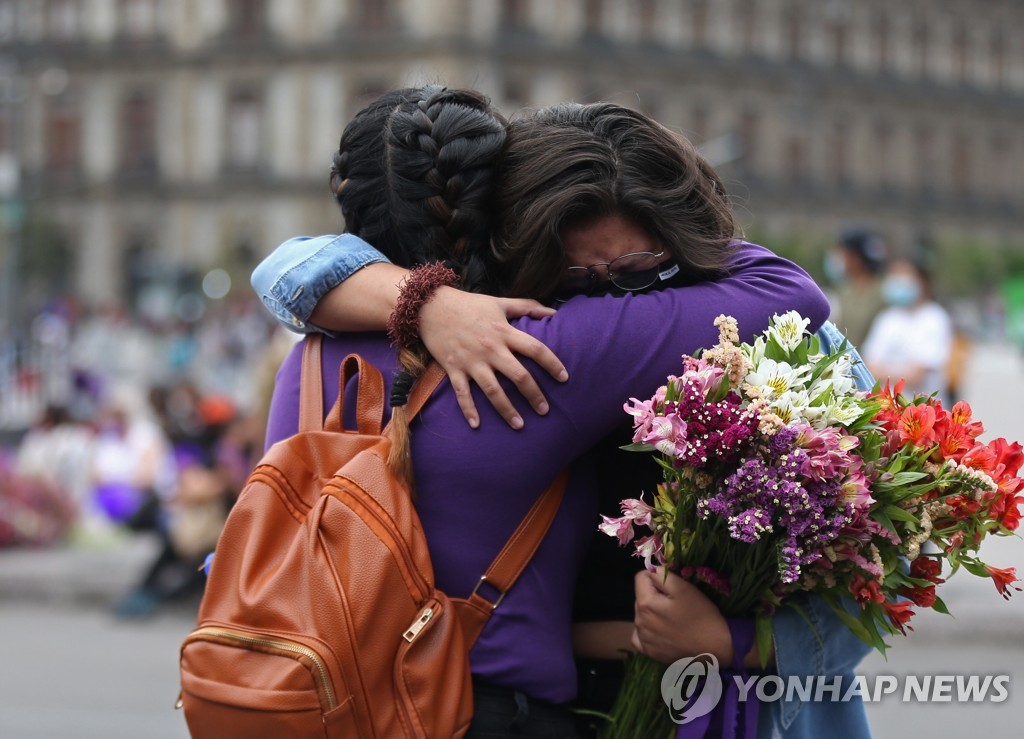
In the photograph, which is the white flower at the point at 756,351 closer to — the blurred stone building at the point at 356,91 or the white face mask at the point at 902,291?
the white face mask at the point at 902,291

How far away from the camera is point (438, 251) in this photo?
7.75ft

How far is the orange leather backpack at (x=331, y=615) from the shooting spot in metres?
1.99

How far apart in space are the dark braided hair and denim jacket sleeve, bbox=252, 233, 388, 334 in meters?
0.06

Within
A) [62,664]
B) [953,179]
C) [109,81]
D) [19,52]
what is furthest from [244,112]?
[62,664]

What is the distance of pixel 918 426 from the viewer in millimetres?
2193

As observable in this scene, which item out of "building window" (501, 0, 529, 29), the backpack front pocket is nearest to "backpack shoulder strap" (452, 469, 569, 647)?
the backpack front pocket

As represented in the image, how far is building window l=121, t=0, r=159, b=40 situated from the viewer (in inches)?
2046

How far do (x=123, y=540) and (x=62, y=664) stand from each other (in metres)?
3.76

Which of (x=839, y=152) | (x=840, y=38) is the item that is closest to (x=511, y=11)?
(x=840, y=38)

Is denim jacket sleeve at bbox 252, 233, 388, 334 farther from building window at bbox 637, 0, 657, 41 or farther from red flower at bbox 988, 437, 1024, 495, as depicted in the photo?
building window at bbox 637, 0, 657, 41

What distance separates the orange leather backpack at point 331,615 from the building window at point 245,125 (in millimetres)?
50207

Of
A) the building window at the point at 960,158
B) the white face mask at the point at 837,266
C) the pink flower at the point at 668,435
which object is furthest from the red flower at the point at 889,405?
the building window at the point at 960,158

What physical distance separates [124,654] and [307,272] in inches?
262

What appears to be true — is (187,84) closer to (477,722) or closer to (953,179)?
(953,179)
